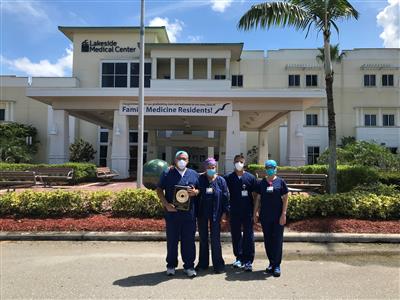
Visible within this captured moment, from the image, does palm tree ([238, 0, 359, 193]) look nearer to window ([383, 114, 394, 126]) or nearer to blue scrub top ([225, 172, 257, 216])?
blue scrub top ([225, 172, 257, 216])

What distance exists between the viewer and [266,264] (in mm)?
6191

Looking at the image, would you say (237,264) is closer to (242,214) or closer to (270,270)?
(270,270)

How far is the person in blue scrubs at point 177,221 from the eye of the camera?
5.57m

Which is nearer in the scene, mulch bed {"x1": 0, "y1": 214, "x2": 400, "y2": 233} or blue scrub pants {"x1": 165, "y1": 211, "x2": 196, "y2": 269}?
blue scrub pants {"x1": 165, "y1": 211, "x2": 196, "y2": 269}

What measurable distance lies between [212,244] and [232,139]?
1619cm

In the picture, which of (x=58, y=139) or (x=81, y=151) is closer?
(x=58, y=139)

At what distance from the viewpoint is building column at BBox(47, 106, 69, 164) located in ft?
72.5

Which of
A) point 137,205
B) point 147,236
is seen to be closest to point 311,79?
point 137,205

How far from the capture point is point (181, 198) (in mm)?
5484

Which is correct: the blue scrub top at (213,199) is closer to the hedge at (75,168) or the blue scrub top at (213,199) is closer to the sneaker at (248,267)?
the sneaker at (248,267)

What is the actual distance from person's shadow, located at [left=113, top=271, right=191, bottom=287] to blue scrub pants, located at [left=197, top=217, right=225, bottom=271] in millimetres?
442

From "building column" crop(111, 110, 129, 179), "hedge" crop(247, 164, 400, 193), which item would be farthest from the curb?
"building column" crop(111, 110, 129, 179)

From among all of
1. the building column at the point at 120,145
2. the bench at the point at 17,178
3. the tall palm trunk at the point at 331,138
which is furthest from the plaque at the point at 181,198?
the building column at the point at 120,145

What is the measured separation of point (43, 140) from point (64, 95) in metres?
19.4
